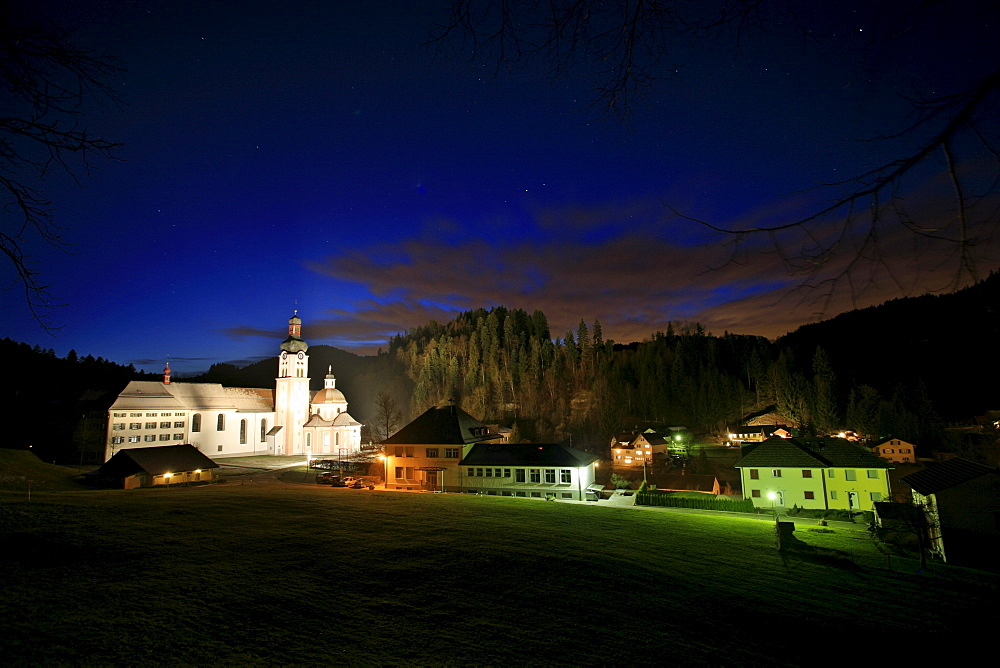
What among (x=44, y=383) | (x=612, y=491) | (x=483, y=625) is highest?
(x=44, y=383)

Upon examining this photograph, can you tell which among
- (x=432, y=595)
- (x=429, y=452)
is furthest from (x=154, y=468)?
(x=432, y=595)

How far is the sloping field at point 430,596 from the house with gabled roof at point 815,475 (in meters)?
15.7

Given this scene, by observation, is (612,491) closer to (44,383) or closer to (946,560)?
A: (946,560)

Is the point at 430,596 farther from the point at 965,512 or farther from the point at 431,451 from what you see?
the point at 431,451

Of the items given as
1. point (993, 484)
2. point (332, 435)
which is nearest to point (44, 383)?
point (332, 435)

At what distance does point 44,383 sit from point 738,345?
492 ft

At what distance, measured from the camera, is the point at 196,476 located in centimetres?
3625

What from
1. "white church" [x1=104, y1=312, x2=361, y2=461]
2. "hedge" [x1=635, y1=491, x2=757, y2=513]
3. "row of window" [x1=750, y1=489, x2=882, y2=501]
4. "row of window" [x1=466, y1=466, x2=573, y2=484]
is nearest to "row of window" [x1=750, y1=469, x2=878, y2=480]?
"row of window" [x1=750, y1=489, x2=882, y2=501]

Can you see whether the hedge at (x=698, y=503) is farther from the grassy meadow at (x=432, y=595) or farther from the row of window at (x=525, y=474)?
the grassy meadow at (x=432, y=595)

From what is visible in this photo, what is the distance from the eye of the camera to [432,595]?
34.0 feet

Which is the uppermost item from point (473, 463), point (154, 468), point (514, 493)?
point (154, 468)

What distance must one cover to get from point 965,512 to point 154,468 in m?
50.4

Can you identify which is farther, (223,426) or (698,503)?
(223,426)

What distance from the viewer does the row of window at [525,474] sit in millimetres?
34562
